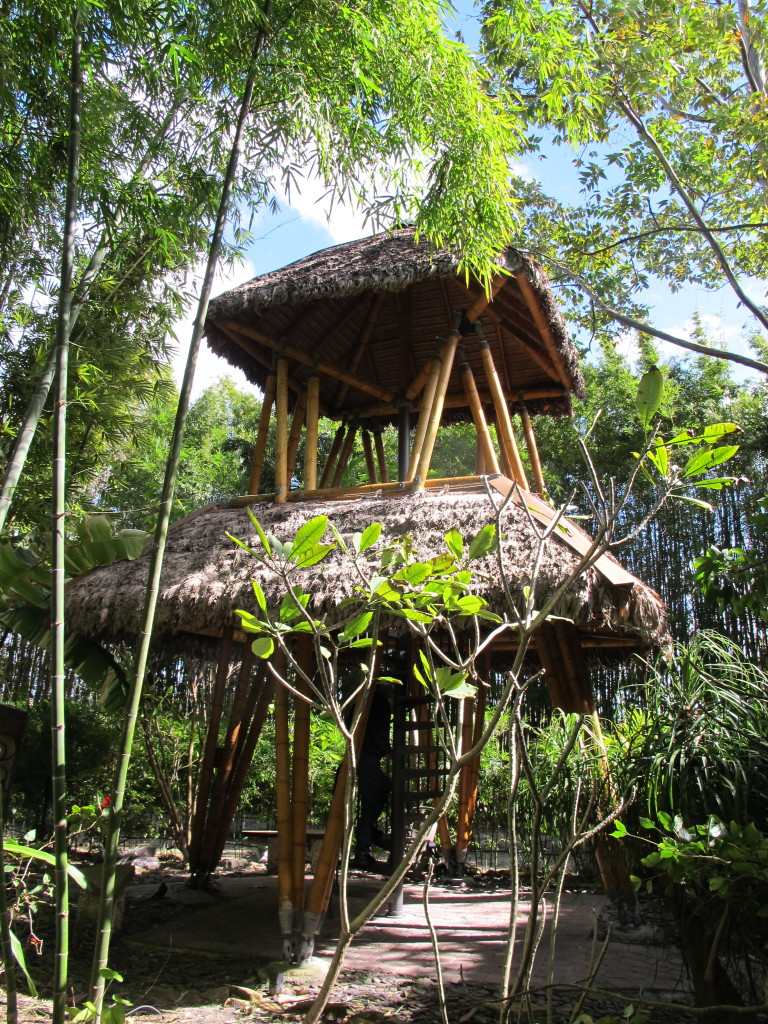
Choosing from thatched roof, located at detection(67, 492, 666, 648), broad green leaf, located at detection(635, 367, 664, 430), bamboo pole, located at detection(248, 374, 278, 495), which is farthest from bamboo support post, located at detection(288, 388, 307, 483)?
broad green leaf, located at detection(635, 367, 664, 430)

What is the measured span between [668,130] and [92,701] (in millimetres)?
8727

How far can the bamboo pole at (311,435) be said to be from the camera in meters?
5.37

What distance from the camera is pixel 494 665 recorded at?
8.21m

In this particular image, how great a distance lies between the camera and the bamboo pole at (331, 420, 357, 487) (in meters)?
6.53

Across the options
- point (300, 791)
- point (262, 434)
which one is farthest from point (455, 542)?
point (262, 434)

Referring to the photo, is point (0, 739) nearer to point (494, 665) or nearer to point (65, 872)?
point (65, 872)

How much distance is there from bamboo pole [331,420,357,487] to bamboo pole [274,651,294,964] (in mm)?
2461

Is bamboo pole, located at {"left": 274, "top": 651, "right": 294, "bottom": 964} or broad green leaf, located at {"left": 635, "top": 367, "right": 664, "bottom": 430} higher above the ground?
broad green leaf, located at {"left": 635, "top": 367, "right": 664, "bottom": 430}

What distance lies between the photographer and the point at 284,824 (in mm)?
4262

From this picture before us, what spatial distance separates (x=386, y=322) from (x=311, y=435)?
1221 mm

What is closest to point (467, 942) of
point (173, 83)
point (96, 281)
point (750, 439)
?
point (96, 281)

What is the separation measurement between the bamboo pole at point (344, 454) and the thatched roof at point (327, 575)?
142 centimetres

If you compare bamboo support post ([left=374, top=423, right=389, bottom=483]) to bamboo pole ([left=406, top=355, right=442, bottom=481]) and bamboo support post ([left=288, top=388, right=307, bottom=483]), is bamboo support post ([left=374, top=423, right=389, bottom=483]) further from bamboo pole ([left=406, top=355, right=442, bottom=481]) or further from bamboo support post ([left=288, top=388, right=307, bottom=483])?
bamboo pole ([left=406, top=355, right=442, bottom=481])

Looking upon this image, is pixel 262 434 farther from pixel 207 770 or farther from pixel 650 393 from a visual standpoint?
pixel 650 393
